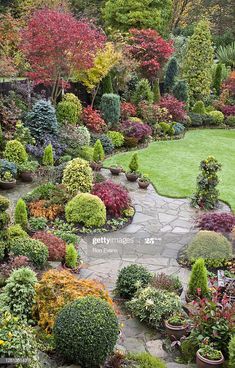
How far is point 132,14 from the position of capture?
28.9m

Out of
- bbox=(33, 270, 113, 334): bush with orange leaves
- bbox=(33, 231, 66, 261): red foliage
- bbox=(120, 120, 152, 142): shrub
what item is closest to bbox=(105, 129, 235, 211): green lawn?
bbox=(120, 120, 152, 142): shrub

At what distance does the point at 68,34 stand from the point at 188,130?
8.47m

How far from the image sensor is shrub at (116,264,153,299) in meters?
8.73

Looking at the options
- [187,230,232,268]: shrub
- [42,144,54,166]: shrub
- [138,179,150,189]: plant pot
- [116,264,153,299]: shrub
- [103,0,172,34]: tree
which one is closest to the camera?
[116,264,153,299]: shrub

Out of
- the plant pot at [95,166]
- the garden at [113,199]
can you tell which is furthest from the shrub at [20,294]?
the plant pot at [95,166]

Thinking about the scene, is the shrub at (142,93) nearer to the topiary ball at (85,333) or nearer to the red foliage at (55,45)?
the red foliage at (55,45)

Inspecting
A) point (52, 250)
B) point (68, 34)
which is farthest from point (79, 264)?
point (68, 34)

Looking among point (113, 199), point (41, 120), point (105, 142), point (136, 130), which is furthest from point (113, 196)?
point (136, 130)

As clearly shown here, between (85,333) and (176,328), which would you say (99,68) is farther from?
(85,333)

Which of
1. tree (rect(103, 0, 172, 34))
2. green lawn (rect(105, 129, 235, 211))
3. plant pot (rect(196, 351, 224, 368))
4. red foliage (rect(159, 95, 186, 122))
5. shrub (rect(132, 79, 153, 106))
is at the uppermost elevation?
tree (rect(103, 0, 172, 34))

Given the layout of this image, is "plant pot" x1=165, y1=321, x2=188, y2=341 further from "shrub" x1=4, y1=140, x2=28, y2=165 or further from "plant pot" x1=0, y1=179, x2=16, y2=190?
"shrub" x1=4, y1=140, x2=28, y2=165

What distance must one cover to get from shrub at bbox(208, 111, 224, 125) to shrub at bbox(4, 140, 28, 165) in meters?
12.6

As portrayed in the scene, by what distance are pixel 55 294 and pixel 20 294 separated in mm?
556

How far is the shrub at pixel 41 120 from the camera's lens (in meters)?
16.4
